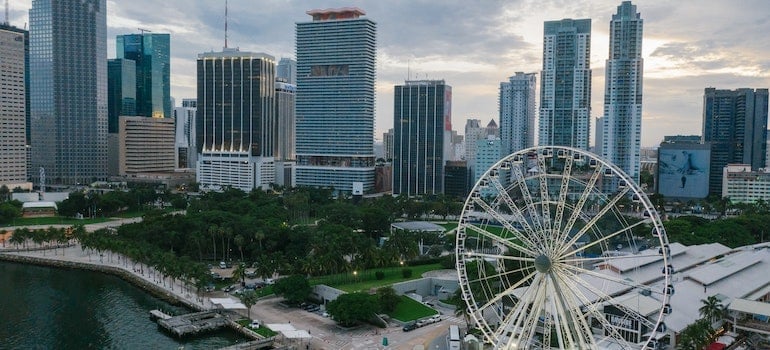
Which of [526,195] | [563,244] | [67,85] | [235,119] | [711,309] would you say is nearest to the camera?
[563,244]

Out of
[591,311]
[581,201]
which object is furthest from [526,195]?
[591,311]

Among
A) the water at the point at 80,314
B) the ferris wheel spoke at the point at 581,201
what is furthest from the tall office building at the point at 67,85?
the ferris wheel spoke at the point at 581,201

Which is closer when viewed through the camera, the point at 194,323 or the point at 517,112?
the point at 194,323

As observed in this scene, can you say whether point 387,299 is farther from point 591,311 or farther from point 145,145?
point 145,145

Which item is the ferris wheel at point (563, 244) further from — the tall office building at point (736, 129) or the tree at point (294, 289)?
the tall office building at point (736, 129)

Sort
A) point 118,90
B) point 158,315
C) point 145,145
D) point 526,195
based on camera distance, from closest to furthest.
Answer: point 526,195, point 158,315, point 145,145, point 118,90

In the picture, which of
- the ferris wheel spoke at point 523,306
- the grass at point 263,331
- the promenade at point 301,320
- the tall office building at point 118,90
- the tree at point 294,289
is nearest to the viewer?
the ferris wheel spoke at point 523,306

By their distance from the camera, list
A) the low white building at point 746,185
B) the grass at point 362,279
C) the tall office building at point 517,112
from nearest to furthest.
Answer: the grass at point 362,279 < the low white building at point 746,185 < the tall office building at point 517,112
